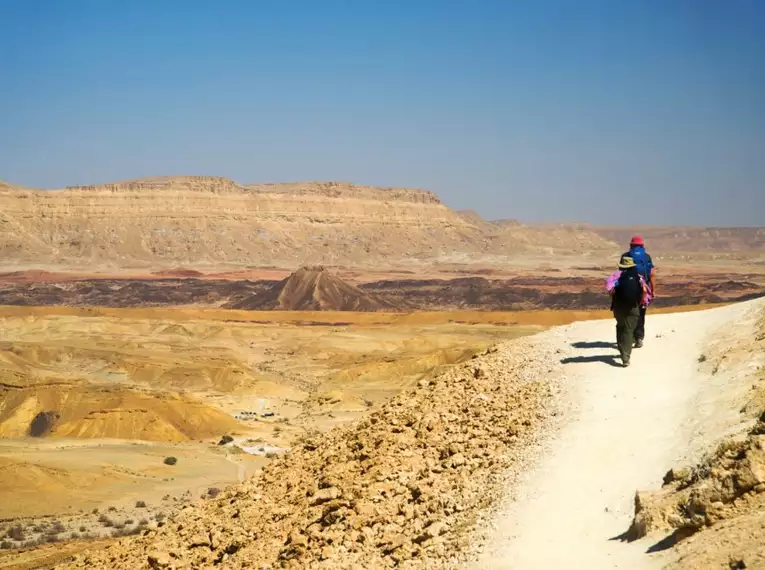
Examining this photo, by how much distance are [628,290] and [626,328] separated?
0.62m

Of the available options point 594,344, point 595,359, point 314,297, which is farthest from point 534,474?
point 314,297

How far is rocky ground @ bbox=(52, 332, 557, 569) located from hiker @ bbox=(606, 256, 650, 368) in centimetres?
92

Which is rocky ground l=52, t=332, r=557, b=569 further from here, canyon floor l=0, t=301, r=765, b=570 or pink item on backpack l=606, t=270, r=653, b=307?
pink item on backpack l=606, t=270, r=653, b=307

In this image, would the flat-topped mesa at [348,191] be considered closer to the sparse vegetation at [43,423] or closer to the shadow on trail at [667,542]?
the sparse vegetation at [43,423]

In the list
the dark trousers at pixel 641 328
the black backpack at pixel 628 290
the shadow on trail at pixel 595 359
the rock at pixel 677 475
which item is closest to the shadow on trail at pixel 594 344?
the dark trousers at pixel 641 328

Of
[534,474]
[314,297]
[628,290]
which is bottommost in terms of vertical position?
[314,297]

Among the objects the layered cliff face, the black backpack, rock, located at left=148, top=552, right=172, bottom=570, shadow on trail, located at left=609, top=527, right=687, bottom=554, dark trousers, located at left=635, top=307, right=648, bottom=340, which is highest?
the layered cliff face

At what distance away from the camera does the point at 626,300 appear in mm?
11781

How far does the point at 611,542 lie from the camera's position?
7145 mm

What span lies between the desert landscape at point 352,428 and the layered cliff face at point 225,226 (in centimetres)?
3452

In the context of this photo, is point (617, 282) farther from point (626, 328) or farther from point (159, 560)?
point (159, 560)

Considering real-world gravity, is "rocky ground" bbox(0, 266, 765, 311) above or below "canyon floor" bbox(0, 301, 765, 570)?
below

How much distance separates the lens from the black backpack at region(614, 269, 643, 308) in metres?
11.8

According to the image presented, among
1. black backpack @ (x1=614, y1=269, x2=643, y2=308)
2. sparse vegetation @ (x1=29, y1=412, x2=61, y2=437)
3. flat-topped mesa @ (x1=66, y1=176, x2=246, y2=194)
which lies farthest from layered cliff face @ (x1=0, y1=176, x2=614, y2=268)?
black backpack @ (x1=614, y1=269, x2=643, y2=308)
